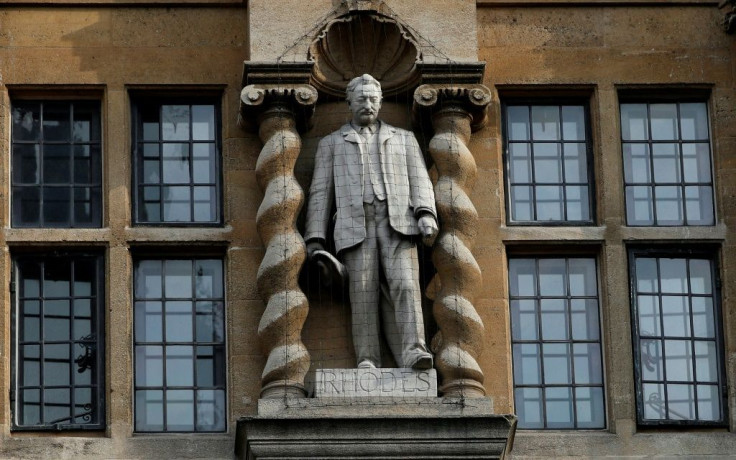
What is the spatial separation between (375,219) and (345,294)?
0.70m

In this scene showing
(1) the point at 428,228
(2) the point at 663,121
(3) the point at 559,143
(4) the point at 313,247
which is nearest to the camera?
(1) the point at 428,228

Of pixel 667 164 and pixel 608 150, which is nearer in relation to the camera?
pixel 608 150

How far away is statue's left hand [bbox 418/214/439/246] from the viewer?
25.6 meters

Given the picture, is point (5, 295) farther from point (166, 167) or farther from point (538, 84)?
point (538, 84)

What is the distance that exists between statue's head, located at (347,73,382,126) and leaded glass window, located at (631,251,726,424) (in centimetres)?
264

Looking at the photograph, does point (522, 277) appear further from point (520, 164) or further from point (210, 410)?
point (210, 410)

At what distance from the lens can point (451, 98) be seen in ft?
86.4

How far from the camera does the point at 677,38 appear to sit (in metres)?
27.1

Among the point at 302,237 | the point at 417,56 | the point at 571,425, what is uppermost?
the point at 417,56

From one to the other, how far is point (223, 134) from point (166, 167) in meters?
0.59

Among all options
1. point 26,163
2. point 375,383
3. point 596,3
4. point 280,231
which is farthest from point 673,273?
point 26,163

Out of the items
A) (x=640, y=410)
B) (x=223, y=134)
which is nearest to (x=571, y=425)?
(x=640, y=410)

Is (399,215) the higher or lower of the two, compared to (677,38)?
lower

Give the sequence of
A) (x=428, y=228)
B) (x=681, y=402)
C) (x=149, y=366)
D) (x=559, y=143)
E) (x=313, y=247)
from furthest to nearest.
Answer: (x=559, y=143) < (x=681, y=402) < (x=149, y=366) < (x=313, y=247) < (x=428, y=228)
